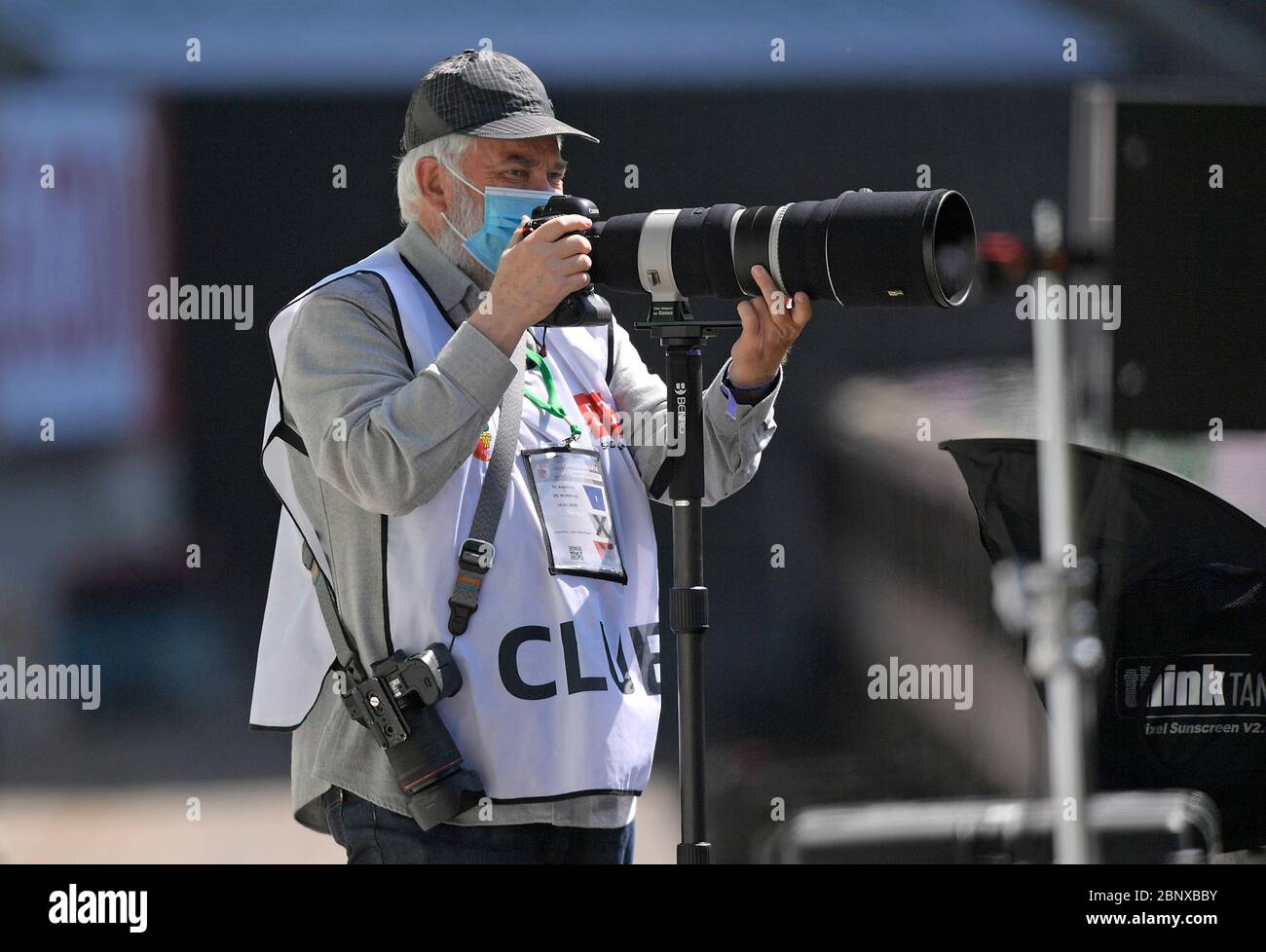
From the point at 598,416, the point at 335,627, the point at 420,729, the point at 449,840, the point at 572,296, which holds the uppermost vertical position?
the point at 572,296

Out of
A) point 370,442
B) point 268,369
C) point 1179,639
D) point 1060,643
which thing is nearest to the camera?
point 370,442

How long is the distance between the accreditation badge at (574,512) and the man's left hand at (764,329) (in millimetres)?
221

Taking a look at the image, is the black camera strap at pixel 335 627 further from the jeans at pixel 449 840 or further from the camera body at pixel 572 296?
the camera body at pixel 572 296

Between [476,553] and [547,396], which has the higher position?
[547,396]

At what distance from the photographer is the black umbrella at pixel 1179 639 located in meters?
2.56

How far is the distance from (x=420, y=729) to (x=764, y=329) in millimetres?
628

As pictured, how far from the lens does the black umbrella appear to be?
256 centimetres

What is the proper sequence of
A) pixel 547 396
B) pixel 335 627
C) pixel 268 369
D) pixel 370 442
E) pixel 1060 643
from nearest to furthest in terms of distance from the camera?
pixel 370 442, pixel 335 627, pixel 547 396, pixel 1060 643, pixel 268 369

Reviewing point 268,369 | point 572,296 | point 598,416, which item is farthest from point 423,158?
point 268,369

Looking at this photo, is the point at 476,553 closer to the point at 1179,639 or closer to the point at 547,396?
the point at 547,396

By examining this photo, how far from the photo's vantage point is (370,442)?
1.68 m

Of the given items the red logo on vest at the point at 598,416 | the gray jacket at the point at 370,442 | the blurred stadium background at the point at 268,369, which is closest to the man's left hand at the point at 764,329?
the gray jacket at the point at 370,442

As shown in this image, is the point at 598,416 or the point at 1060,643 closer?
the point at 598,416

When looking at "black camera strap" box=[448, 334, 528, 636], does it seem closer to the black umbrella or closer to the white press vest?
the white press vest
